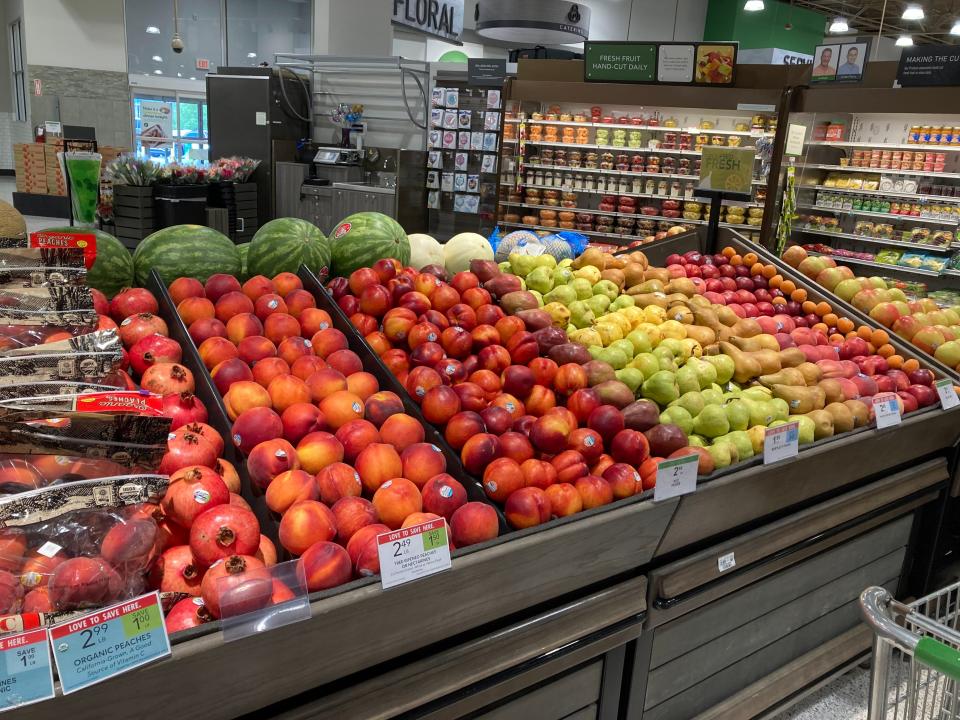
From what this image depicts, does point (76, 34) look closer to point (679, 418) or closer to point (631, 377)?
point (631, 377)

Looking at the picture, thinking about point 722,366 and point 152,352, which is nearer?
point 152,352

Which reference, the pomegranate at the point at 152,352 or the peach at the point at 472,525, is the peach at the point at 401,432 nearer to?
the peach at the point at 472,525

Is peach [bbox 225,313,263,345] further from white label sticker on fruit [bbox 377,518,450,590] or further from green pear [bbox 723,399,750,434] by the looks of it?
green pear [bbox 723,399,750,434]

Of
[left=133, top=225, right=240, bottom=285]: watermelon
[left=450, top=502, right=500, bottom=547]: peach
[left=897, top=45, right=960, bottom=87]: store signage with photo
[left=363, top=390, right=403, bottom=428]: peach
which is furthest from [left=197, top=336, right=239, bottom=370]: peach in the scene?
[left=897, top=45, right=960, bottom=87]: store signage with photo

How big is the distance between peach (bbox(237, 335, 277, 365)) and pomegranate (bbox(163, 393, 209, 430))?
269 millimetres

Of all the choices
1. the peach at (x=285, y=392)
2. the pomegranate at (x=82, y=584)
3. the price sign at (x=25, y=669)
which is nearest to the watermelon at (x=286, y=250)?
the peach at (x=285, y=392)

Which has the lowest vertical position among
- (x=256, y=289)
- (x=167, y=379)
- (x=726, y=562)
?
(x=726, y=562)

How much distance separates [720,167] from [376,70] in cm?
661

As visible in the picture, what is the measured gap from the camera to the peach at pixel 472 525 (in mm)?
1447

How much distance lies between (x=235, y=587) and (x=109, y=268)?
5.02 feet

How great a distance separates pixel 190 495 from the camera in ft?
4.26

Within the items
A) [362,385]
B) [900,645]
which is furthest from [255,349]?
[900,645]

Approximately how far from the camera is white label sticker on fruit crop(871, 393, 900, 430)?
234cm

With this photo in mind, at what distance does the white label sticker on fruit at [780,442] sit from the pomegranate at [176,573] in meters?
1.46
